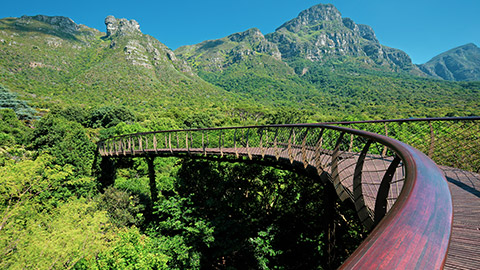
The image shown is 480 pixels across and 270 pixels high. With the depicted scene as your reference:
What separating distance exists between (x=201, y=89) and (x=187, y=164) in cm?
9846

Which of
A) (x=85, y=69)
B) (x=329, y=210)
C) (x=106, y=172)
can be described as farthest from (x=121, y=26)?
(x=329, y=210)

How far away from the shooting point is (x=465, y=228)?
1550 millimetres

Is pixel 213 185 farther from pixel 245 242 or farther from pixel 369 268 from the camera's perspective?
pixel 369 268

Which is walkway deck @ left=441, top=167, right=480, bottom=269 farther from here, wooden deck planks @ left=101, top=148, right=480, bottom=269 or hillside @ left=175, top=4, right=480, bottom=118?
hillside @ left=175, top=4, right=480, bottom=118

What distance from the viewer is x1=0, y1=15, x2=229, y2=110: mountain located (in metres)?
71.9

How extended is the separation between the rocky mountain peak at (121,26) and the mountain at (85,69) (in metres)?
1.87

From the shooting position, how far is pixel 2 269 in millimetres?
6805

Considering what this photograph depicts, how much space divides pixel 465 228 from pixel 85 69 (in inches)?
4607

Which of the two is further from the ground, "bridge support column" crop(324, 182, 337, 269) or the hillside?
the hillside

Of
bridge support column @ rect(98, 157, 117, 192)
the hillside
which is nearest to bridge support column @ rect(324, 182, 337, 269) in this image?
bridge support column @ rect(98, 157, 117, 192)

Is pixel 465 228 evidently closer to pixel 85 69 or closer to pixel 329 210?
pixel 329 210

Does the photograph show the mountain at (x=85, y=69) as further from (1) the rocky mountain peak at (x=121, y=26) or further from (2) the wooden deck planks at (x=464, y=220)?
(2) the wooden deck planks at (x=464, y=220)

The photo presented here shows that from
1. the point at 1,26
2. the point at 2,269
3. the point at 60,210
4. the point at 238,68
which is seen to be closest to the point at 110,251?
the point at 2,269

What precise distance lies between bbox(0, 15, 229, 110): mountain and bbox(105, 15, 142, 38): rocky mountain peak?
187 centimetres
